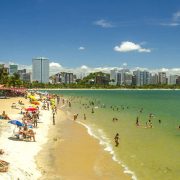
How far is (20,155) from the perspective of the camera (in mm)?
25234

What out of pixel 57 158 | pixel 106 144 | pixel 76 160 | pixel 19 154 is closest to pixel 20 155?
pixel 19 154

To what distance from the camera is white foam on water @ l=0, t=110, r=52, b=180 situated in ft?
65.3

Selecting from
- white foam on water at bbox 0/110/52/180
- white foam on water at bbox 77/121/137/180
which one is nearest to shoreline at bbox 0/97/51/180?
white foam on water at bbox 0/110/52/180

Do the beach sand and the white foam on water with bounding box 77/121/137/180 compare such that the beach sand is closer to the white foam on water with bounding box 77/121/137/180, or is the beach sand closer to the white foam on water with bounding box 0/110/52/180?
the white foam on water with bounding box 77/121/137/180

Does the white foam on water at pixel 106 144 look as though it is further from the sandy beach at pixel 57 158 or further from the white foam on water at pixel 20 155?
the white foam on water at pixel 20 155

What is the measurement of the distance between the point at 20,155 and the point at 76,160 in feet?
13.5

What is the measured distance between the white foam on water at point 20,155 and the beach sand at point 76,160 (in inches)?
21.8

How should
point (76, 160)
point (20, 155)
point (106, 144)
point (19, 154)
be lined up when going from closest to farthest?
point (20, 155) < point (19, 154) < point (76, 160) < point (106, 144)

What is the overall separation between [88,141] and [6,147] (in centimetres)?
1066

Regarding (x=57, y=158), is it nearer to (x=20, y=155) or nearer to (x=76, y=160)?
(x=76, y=160)

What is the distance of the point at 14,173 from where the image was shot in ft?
64.2

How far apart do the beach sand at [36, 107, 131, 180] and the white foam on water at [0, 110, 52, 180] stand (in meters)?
0.55

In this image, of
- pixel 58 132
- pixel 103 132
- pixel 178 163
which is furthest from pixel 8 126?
pixel 178 163

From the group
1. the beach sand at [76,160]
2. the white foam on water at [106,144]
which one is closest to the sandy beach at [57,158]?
the beach sand at [76,160]
